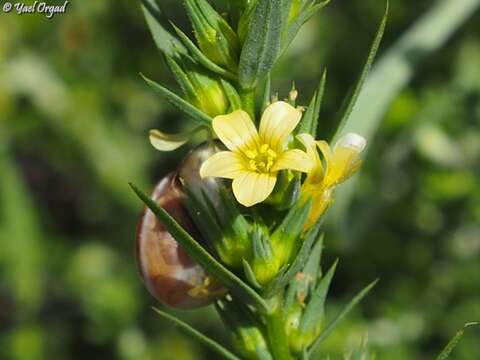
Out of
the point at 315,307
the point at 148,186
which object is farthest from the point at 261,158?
the point at 148,186

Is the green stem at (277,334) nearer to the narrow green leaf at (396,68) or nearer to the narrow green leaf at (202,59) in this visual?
the narrow green leaf at (202,59)

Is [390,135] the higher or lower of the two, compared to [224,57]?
lower

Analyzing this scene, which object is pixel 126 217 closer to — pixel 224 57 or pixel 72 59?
pixel 72 59

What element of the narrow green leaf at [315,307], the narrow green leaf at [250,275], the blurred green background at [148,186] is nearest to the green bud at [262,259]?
the narrow green leaf at [250,275]

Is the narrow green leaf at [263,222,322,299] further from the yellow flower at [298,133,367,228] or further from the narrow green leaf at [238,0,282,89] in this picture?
the narrow green leaf at [238,0,282,89]

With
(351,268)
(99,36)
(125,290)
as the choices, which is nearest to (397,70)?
(351,268)

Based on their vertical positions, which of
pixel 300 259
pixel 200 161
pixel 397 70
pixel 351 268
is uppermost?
pixel 200 161

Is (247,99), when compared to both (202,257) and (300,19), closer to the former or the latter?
(300,19)
